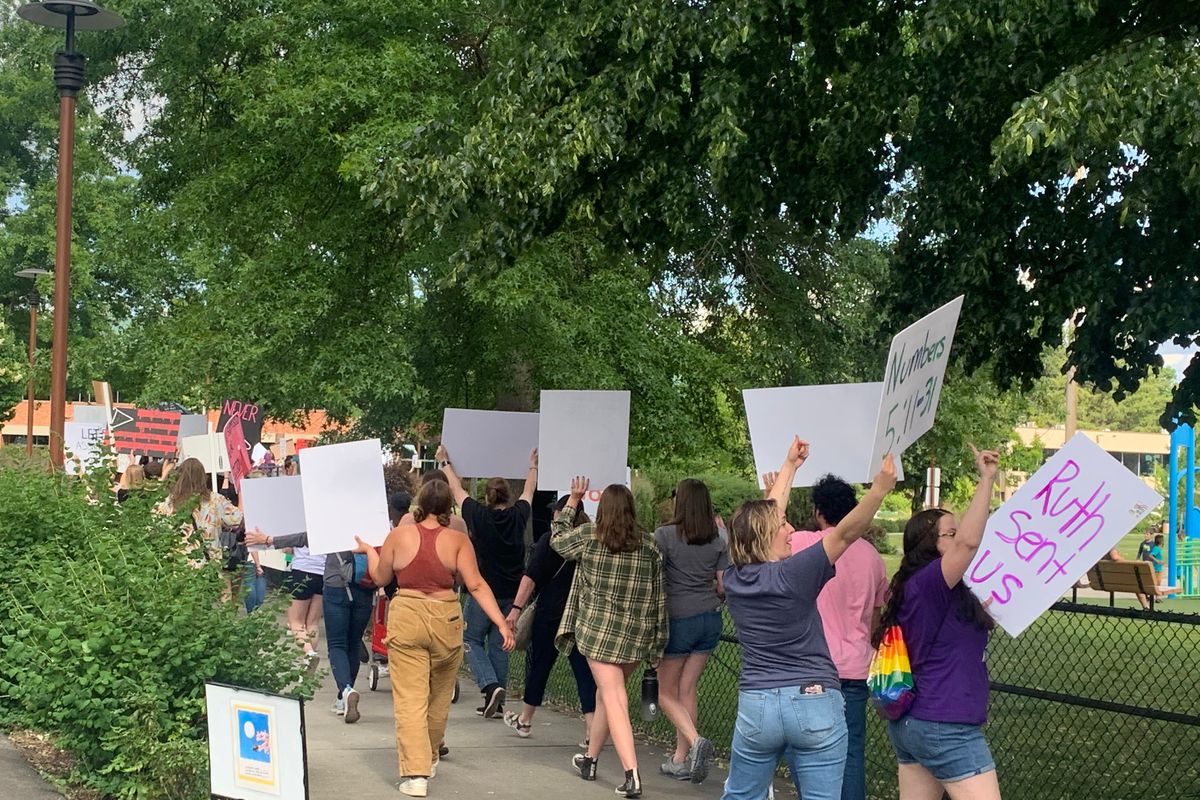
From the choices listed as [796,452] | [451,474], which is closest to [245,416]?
[451,474]

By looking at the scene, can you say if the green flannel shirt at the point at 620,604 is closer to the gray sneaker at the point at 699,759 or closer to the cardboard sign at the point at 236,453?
the gray sneaker at the point at 699,759

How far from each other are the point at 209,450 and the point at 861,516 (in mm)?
15165

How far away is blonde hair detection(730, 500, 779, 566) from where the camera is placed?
18.5 feet

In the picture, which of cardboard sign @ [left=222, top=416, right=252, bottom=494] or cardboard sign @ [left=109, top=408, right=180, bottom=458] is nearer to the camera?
cardboard sign @ [left=222, top=416, right=252, bottom=494]

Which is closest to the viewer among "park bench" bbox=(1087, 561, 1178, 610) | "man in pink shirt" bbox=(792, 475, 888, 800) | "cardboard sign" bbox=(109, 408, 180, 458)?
"man in pink shirt" bbox=(792, 475, 888, 800)

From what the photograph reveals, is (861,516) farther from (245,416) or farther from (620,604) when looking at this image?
(245,416)

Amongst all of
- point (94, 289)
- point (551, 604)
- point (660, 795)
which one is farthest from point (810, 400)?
point (94, 289)

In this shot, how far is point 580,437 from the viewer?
9500 mm

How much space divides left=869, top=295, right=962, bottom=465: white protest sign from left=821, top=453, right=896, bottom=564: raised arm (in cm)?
13

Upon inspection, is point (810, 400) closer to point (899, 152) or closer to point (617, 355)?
point (899, 152)

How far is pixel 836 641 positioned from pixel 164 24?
14.7 meters

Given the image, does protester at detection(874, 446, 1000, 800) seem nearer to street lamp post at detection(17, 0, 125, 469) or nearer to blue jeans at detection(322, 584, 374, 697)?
blue jeans at detection(322, 584, 374, 697)

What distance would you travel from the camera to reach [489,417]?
1055 centimetres

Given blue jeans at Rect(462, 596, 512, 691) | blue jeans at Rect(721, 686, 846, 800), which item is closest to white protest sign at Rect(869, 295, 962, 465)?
blue jeans at Rect(721, 686, 846, 800)
